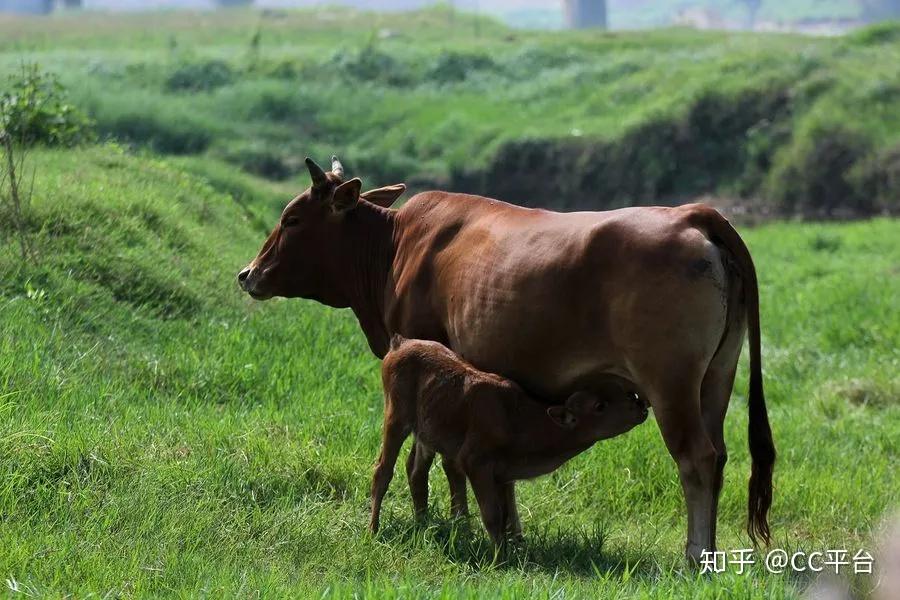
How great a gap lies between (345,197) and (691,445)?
8.32 ft

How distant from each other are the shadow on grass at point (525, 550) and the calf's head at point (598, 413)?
1.97 ft

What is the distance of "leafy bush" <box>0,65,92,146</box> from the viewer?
12.7 meters

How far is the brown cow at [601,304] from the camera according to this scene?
622 cm

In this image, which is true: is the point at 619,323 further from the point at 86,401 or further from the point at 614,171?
the point at 614,171

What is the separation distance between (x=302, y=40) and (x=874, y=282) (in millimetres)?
30635

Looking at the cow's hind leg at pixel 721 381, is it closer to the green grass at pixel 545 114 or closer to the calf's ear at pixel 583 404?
the calf's ear at pixel 583 404

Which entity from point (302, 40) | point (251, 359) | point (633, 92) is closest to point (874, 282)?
point (251, 359)

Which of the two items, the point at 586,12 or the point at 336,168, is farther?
the point at 586,12

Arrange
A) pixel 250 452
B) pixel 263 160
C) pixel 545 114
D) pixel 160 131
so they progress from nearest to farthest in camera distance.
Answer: pixel 250 452 < pixel 160 131 < pixel 263 160 < pixel 545 114

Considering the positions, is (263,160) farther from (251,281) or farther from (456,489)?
(456,489)

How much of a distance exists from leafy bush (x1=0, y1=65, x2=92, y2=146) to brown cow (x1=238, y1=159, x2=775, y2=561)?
5858 mm

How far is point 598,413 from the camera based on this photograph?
21.4 ft

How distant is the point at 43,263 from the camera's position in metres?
9.77

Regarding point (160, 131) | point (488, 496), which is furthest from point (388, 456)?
point (160, 131)
